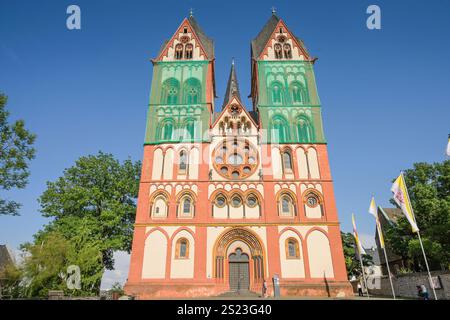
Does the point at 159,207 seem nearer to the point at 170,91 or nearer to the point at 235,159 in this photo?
the point at 235,159

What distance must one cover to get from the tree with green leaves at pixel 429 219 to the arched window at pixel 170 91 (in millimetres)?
24499

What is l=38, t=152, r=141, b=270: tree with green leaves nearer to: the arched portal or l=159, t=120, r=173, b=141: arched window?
l=159, t=120, r=173, b=141: arched window

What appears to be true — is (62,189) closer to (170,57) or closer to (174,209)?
(174,209)

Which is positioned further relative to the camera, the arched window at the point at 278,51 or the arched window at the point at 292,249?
the arched window at the point at 278,51

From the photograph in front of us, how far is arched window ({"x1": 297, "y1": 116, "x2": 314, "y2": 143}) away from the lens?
27.7 m

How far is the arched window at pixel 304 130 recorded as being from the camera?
27672mm

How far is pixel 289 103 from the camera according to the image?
1155 inches

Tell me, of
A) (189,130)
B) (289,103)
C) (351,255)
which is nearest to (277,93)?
(289,103)

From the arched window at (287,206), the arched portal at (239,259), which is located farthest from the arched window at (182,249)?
the arched window at (287,206)

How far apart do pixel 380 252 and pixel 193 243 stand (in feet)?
104

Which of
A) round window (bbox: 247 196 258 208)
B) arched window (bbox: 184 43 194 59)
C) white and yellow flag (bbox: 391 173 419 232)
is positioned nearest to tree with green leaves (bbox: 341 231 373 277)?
round window (bbox: 247 196 258 208)

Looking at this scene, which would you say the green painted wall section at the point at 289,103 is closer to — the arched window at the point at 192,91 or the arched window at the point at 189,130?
the arched window at the point at 192,91

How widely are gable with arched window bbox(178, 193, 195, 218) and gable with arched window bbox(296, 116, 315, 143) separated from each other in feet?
39.6

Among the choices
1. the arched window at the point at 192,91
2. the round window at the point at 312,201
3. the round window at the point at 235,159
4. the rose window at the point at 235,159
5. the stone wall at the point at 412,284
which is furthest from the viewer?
the arched window at the point at 192,91
